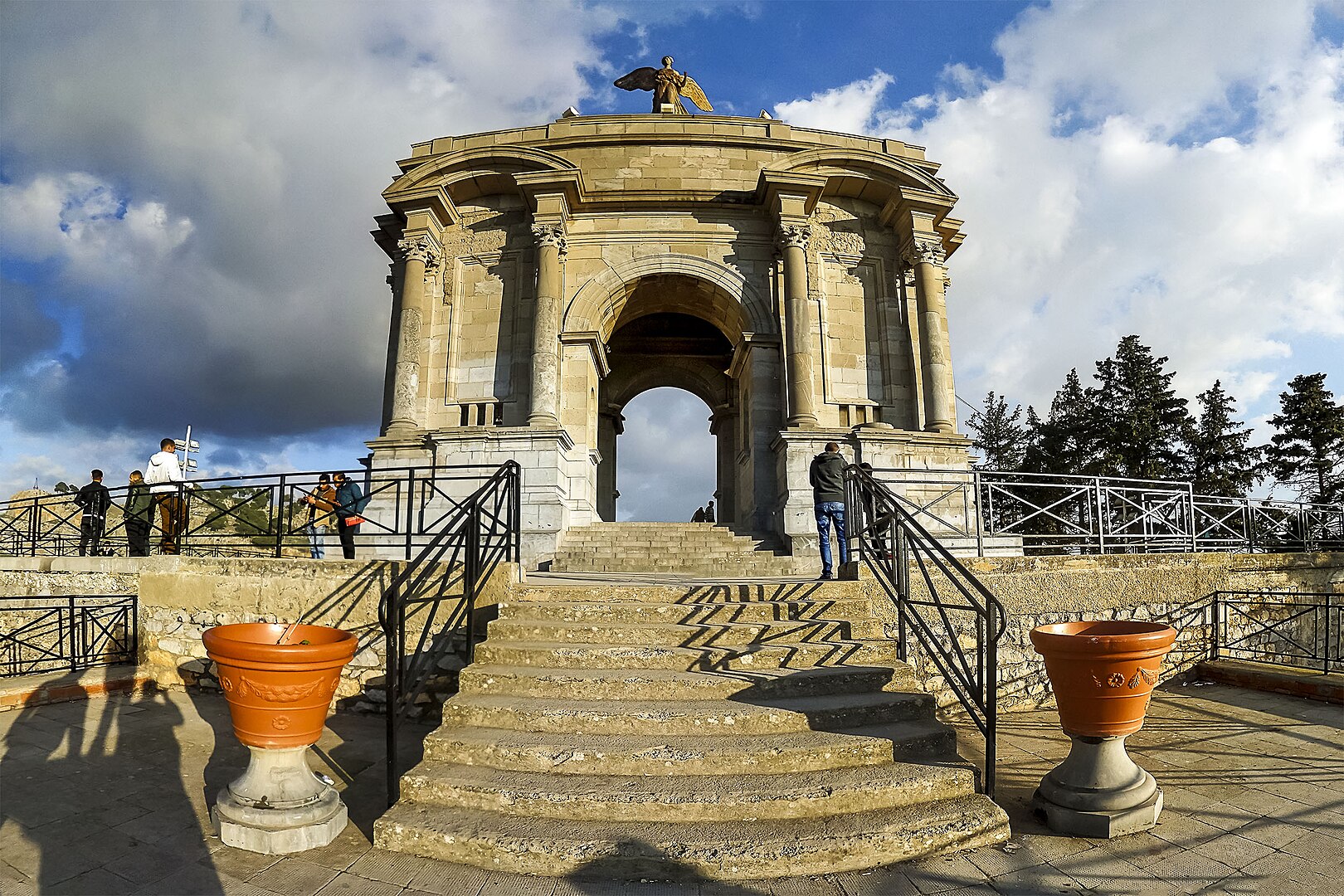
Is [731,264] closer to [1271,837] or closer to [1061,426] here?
[1271,837]

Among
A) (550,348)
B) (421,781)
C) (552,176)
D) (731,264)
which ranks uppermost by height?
(552,176)

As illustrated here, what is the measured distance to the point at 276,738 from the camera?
3988mm

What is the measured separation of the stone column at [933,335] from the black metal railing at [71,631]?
12.0m

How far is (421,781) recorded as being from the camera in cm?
401

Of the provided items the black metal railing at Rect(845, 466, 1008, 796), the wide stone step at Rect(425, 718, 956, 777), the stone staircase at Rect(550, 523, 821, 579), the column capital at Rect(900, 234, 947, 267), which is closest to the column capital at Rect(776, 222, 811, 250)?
the column capital at Rect(900, 234, 947, 267)

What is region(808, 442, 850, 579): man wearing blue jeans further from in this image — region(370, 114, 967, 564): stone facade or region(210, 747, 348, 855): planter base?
region(210, 747, 348, 855): planter base

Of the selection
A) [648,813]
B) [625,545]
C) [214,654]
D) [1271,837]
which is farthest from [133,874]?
[625,545]

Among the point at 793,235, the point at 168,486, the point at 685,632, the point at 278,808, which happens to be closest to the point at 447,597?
the point at 685,632

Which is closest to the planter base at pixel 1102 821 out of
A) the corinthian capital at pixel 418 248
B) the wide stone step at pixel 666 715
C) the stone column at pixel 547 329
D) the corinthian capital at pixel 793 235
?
the wide stone step at pixel 666 715

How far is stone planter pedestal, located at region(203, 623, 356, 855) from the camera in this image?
3.82 meters

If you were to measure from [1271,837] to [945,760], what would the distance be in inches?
64.9

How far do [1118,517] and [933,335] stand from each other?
4.32 metres

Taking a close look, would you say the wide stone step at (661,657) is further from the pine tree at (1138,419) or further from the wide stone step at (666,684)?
the pine tree at (1138,419)

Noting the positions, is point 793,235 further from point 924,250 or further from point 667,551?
point 667,551
